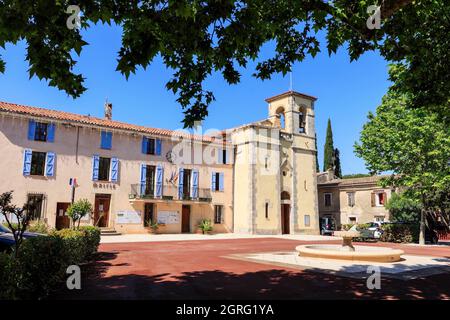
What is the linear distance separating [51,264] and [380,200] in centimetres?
3614

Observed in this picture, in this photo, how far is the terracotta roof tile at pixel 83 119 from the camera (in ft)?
77.0

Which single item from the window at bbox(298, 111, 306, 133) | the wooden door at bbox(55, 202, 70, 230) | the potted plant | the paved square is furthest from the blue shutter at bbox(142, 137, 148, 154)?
the paved square

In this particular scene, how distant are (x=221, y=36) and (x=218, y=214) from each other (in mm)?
26601

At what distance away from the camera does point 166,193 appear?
29141 mm

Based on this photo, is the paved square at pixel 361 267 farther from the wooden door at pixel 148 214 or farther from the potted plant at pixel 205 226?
the potted plant at pixel 205 226

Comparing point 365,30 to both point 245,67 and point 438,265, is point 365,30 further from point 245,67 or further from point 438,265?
point 438,265

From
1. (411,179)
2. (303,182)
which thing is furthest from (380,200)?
(411,179)

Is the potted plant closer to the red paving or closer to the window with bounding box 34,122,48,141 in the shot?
the window with bounding box 34,122,48,141

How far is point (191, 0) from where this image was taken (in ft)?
16.9

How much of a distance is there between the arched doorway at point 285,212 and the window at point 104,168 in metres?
15.6

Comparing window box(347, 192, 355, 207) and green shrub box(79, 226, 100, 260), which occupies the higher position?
window box(347, 192, 355, 207)

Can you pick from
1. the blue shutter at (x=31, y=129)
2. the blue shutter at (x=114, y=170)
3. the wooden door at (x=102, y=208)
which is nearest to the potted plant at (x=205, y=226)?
the wooden door at (x=102, y=208)

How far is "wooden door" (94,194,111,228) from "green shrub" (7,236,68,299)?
19.9 m

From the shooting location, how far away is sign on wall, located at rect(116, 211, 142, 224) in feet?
87.4
